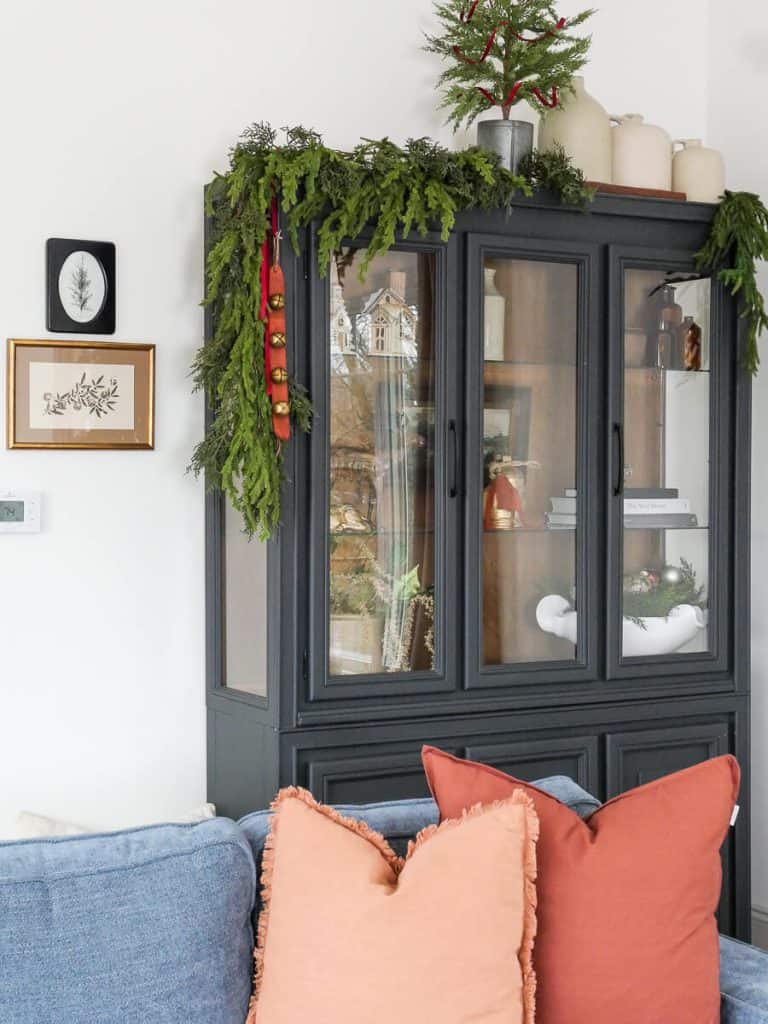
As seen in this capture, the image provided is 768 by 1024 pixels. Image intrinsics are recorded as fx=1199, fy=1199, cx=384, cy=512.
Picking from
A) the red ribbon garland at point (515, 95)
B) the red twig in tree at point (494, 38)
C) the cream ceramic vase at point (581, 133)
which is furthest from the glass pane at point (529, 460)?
the red twig in tree at point (494, 38)

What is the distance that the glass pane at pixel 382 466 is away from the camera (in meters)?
2.58

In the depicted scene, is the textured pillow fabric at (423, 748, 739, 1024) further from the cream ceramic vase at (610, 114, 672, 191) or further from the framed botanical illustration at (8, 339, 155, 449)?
the cream ceramic vase at (610, 114, 672, 191)

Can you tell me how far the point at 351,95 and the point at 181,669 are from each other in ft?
4.74

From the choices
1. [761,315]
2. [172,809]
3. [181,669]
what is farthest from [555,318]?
[172,809]

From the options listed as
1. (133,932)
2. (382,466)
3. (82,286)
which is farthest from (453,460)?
(133,932)

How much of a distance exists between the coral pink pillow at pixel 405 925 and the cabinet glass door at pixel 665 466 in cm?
125

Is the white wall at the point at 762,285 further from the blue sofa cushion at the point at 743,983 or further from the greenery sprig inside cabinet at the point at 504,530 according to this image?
the blue sofa cushion at the point at 743,983

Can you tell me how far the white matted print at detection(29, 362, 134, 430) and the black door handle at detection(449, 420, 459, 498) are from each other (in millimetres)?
717

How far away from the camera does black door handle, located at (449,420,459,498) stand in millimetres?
2648

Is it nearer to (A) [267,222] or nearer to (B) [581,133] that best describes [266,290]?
(A) [267,222]

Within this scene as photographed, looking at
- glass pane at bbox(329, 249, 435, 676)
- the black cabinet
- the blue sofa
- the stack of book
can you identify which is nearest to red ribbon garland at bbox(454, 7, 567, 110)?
glass pane at bbox(329, 249, 435, 676)

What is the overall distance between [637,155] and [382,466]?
1.00 metres

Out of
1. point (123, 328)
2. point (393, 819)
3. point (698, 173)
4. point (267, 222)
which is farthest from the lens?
point (698, 173)

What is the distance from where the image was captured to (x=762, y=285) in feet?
10.6
